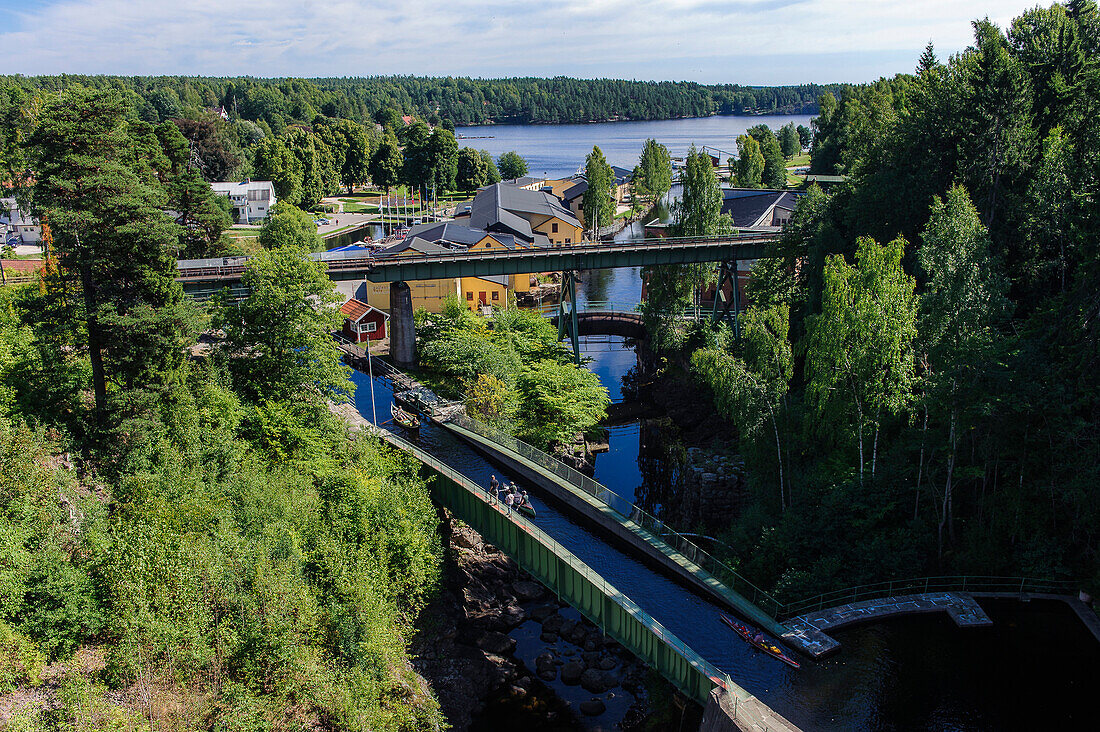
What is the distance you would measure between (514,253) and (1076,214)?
32266mm

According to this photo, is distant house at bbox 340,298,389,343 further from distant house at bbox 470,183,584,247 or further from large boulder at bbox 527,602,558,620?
large boulder at bbox 527,602,558,620

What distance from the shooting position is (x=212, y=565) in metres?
21.6

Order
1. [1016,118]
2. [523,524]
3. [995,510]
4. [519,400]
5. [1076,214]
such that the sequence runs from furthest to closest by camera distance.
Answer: [519,400]
[1016,118]
[1076,214]
[523,524]
[995,510]

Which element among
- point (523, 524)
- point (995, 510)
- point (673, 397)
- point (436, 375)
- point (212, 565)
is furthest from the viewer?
point (673, 397)

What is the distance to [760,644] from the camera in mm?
21984

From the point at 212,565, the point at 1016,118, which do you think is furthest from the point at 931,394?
the point at 212,565

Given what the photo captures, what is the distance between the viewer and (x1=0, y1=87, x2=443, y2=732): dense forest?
19.8 metres

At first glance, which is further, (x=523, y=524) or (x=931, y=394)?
(x=523, y=524)

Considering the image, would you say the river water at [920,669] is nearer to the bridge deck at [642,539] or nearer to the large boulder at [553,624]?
the bridge deck at [642,539]

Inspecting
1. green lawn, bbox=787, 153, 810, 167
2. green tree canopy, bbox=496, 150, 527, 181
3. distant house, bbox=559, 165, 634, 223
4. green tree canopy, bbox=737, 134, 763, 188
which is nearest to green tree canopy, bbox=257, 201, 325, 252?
distant house, bbox=559, 165, 634, 223

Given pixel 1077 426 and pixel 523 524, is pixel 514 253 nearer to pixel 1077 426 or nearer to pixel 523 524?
pixel 523 524

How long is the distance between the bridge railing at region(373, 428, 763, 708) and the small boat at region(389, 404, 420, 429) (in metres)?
3.33

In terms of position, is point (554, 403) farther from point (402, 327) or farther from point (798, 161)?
point (798, 161)

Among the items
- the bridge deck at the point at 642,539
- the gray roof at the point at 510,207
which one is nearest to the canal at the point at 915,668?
the bridge deck at the point at 642,539
